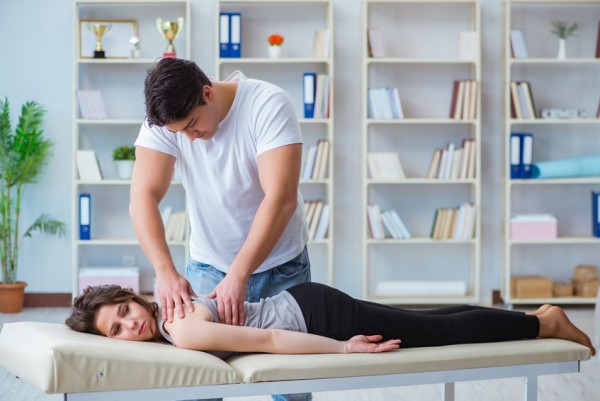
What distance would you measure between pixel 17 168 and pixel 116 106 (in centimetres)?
68

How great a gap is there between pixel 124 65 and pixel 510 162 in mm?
2312

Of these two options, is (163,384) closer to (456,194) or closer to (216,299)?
(216,299)

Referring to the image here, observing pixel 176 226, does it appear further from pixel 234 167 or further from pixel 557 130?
pixel 234 167

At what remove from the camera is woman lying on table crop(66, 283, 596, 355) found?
2.03 m

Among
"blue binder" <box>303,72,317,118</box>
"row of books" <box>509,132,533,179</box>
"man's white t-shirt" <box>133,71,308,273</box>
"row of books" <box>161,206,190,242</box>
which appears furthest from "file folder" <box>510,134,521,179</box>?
"man's white t-shirt" <box>133,71,308,273</box>

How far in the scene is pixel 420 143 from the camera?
5266 mm

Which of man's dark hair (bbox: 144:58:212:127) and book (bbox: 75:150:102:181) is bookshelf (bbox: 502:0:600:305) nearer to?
book (bbox: 75:150:102:181)

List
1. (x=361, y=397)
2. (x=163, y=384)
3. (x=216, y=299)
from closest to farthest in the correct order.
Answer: (x=163, y=384) < (x=216, y=299) < (x=361, y=397)

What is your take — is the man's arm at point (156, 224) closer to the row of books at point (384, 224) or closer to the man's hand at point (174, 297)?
the man's hand at point (174, 297)

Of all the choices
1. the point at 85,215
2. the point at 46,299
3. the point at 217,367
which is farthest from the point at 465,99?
the point at 217,367

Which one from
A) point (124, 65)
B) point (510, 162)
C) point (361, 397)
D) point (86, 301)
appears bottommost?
point (361, 397)

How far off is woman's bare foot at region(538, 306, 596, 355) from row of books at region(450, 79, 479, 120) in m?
2.90

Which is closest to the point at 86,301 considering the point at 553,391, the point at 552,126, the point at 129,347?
the point at 129,347

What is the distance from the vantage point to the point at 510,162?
504cm
